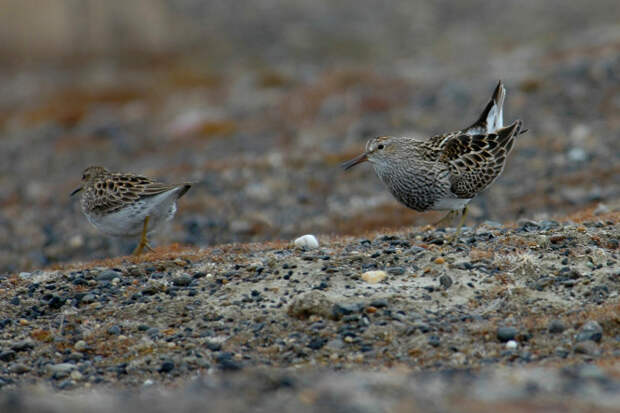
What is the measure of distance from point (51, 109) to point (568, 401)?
133 ft

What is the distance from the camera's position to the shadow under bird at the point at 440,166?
45.0 ft

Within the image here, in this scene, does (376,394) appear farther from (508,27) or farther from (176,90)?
(508,27)

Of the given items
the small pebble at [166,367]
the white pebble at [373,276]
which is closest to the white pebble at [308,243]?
the white pebble at [373,276]

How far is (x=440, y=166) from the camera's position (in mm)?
13773

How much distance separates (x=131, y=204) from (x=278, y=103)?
73.7 ft

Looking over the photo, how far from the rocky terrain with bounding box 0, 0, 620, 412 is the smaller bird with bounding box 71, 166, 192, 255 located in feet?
1.91

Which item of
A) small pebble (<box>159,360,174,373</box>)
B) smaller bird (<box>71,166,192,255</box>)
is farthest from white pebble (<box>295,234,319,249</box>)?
small pebble (<box>159,360,174,373</box>)

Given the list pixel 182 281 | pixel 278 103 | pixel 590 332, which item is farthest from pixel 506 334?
pixel 278 103

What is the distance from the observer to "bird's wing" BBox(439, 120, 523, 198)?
13.8m

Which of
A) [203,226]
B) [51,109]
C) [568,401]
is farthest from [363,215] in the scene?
[51,109]

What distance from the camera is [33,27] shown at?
2136 inches

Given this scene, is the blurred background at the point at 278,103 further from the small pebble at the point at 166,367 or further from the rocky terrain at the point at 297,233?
the small pebble at the point at 166,367

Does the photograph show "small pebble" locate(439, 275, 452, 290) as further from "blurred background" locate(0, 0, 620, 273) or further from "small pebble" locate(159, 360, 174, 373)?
"blurred background" locate(0, 0, 620, 273)

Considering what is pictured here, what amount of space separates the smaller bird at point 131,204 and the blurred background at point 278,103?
19.0 ft
